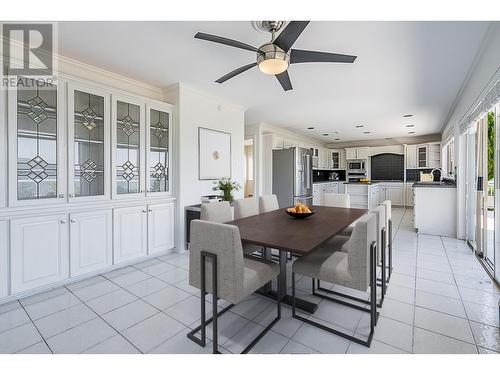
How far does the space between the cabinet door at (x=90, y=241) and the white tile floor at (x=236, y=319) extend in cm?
17

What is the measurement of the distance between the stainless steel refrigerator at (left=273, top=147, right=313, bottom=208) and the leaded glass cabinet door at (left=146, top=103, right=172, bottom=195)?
3227 mm

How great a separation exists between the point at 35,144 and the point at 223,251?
225 centimetres

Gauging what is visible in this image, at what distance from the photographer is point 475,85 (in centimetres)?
300

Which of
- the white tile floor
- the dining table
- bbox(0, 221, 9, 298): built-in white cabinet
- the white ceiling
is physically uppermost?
the white ceiling

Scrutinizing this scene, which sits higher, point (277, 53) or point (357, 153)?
point (357, 153)

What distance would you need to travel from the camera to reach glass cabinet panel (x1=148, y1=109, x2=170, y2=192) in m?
3.35

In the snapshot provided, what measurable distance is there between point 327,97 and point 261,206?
2286 millimetres

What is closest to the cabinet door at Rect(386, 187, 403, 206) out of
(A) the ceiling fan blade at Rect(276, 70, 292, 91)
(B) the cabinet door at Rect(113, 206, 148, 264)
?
(A) the ceiling fan blade at Rect(276, 70, 292, 91)

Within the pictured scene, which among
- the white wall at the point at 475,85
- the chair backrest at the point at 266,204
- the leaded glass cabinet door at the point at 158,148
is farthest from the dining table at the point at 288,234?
the white wall at the point at 475,85

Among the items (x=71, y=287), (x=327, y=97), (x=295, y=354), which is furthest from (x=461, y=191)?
(x=71, y=287)

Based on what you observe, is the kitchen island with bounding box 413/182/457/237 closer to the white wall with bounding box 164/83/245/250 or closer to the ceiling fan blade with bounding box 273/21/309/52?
the white wall with bounding box 164/83/245/250

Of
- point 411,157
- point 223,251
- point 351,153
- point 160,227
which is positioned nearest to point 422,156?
point 411,157

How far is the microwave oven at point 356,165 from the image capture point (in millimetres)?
8859

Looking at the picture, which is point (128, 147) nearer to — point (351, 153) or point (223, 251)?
point (223, 251)
